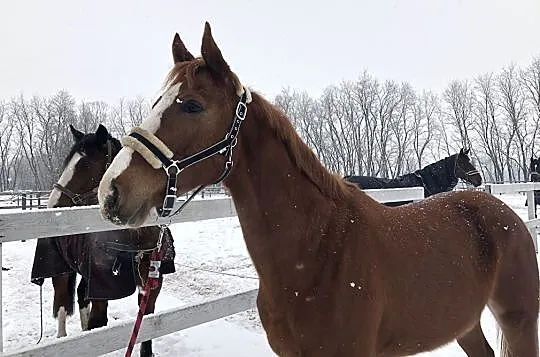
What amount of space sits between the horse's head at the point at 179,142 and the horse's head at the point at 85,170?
267cm

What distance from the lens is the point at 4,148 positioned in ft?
194

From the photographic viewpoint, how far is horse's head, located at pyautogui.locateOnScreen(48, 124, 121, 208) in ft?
13.6

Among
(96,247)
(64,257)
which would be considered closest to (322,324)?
(96,247)

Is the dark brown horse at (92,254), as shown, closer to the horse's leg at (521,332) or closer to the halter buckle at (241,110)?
the halter buckle at (241,110)

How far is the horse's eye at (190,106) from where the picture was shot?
5.57 feet

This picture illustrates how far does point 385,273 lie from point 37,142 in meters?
64.9

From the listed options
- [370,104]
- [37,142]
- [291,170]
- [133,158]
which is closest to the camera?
[133,158]

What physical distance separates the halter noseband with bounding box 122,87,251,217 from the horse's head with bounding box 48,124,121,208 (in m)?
2.68

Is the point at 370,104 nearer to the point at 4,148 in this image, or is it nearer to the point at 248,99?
the point at 4,148

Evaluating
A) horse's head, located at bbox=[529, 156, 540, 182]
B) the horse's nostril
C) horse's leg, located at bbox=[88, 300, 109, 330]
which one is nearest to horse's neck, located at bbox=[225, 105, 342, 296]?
the horse's nostril

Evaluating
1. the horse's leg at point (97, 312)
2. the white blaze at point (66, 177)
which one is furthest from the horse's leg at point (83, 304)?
the white blaze at point (66, 177)

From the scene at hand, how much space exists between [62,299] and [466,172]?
8.52m

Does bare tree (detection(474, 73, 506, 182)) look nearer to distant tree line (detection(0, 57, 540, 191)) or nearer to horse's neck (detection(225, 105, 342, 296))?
distant tree line (detection(0, 57, 540, 191))

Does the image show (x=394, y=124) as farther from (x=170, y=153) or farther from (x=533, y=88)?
(x=170, y=153)
